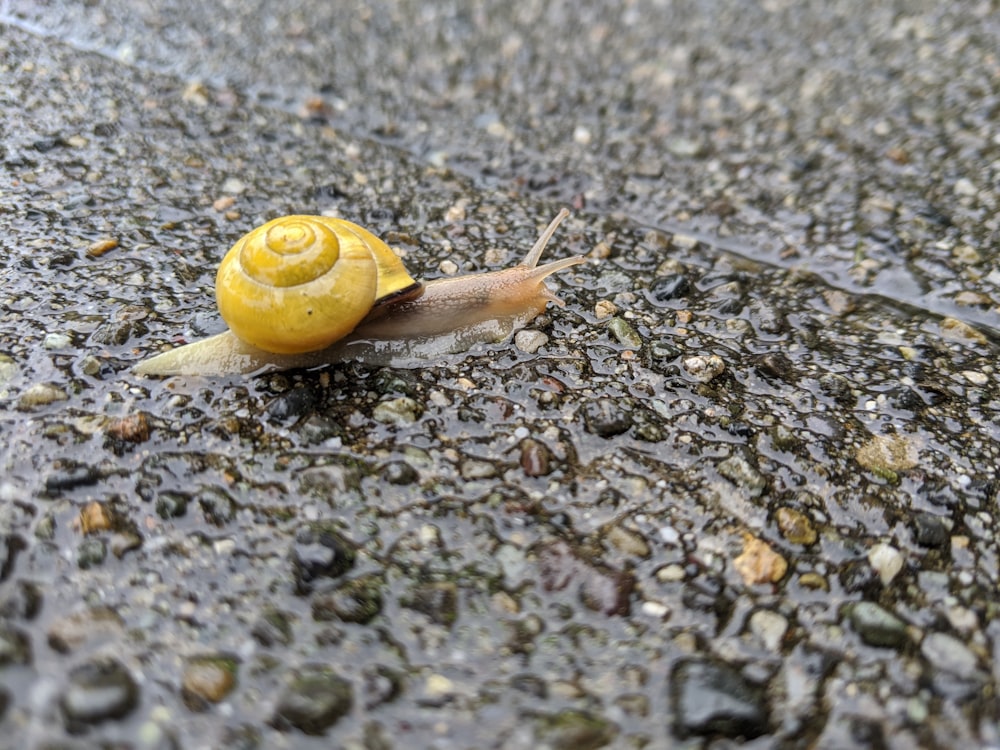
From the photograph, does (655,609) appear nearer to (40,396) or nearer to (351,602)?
(351,602)

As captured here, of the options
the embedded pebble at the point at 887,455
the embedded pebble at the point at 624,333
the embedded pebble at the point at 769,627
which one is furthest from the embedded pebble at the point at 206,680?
the embedded pebble at the point at 887,455

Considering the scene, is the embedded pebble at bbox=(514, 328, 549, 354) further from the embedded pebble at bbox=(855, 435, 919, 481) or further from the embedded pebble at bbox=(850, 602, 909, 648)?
the embedded pebble at bbox=(850, 602, 909, 648)

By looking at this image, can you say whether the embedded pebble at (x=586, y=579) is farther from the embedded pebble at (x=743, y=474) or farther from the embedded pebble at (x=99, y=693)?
the embedded pebble at (x=99, y=693)

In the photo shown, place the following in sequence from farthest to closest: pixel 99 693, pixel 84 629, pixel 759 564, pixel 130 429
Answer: pixel 130 429 < pixel 759 564 < pixel 84 629 < pixel 99 693

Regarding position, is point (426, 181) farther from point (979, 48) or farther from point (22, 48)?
point (979, 48)

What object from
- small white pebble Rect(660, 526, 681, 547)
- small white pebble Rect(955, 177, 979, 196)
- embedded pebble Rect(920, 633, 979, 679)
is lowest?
embedded pebble Rect(920, 633, 979, 679)

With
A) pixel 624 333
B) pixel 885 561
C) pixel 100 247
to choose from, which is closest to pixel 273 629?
pixel 624 333

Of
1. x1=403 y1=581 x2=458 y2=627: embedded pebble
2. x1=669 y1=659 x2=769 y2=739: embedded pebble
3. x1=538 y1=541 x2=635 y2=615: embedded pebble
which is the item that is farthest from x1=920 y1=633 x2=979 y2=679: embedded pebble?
x1=403 y1=581 x2=458 y2=627: embedded pebble
